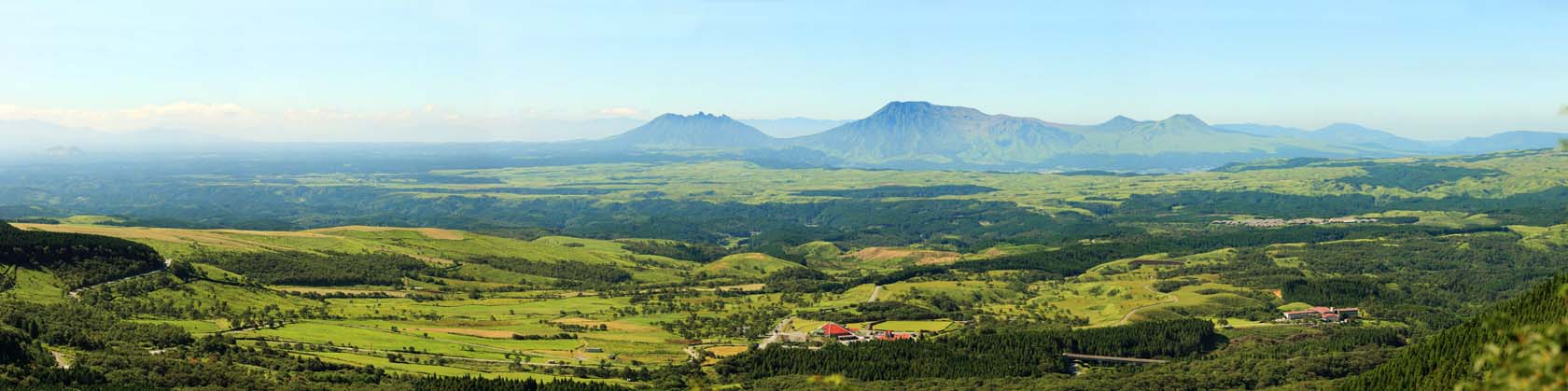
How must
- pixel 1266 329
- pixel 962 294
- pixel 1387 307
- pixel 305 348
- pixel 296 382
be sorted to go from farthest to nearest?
pixel 962 294, pixel 1387 307, pixel 1266 329, pixel 305 348, pixel 296 382

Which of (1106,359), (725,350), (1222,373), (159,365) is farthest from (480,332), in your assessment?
(1222,373)

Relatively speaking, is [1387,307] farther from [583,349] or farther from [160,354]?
[160,354]

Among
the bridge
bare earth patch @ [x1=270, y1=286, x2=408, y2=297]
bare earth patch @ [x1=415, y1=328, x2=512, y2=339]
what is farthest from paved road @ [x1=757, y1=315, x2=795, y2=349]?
bare earth patch @ [x1=270, y1=286, x2=408, y2=297]

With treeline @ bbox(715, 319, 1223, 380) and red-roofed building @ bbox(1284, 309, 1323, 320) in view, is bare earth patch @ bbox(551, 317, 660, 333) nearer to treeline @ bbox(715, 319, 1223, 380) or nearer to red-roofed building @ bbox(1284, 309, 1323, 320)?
treeline @ bbox(715, 319, 1223, 380)

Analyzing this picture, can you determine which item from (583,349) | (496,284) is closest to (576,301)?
(496,284)

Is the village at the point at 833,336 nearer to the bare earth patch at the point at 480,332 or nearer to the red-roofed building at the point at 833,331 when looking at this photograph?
the red-roofed building at the point at 833,331

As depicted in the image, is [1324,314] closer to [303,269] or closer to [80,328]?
[80,328]
